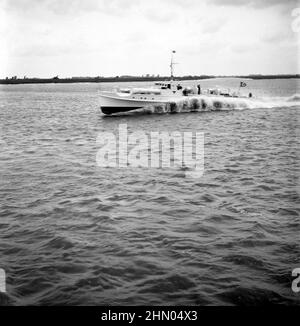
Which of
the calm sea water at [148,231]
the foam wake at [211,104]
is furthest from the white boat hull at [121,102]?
the calm sea water at [148,231]

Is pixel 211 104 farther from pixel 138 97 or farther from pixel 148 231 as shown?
pixel 148 231

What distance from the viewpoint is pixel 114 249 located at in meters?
10.4

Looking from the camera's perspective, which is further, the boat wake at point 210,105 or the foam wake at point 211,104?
the foam wake at point 211,104

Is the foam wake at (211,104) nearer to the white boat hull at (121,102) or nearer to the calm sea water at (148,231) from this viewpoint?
the white boat hull at (121,102)

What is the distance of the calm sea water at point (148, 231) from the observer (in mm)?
8477

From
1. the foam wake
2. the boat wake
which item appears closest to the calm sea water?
the boat wake

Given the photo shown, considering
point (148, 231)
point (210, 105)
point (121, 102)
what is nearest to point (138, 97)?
point (121, 102)

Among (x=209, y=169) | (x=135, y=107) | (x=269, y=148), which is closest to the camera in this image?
(x=209, y=169)

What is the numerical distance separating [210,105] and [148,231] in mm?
44593

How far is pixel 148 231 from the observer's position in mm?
11492

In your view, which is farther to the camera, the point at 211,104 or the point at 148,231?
the point at 211,104

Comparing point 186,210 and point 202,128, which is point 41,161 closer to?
point 186,210

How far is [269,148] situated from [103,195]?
46.8 ft
